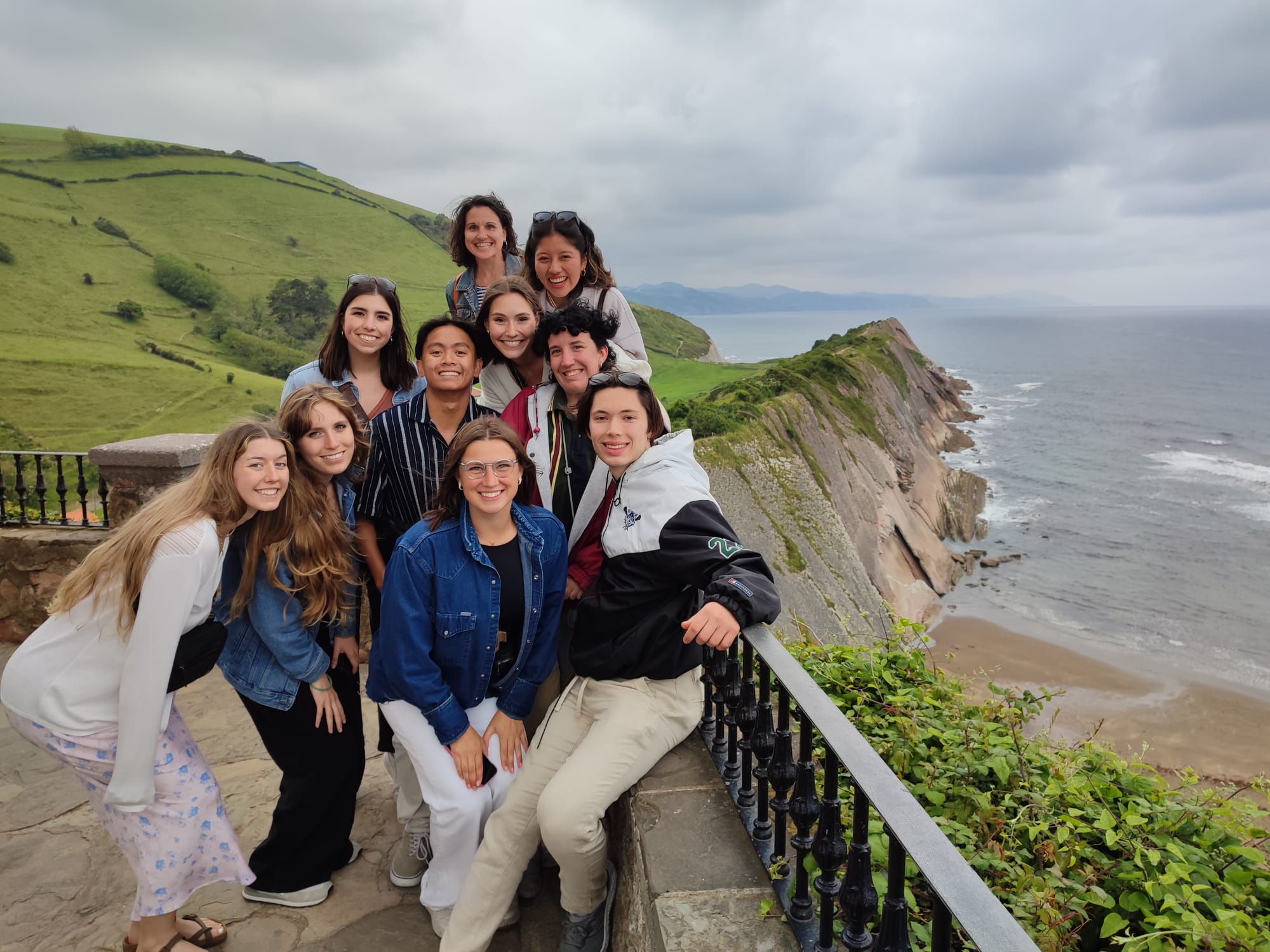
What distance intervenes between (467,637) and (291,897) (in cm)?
165

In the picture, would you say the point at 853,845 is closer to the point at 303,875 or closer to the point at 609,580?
the point at 609,580

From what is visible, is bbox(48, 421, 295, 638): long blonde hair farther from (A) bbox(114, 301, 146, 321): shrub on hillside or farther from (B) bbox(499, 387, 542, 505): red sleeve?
(A) bbox(114, 301, 146, 321): shrub on hillside

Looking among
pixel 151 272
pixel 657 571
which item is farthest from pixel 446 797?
pixel 151 272

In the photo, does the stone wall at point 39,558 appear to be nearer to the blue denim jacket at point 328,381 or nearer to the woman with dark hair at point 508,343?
the blue denim jacket at point 328,381

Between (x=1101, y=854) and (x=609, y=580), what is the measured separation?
2.10 m

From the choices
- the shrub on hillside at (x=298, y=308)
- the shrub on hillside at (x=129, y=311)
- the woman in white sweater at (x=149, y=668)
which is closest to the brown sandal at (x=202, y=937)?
the woman in white sweater at (x=149, y=668)

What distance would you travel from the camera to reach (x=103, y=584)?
105 inches

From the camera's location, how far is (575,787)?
2.75 metres

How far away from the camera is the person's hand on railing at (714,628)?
8.32 feet

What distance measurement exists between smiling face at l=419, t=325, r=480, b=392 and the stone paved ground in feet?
7.89

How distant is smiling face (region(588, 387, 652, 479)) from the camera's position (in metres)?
3.14

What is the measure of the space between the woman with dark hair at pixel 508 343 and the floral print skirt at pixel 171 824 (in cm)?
200

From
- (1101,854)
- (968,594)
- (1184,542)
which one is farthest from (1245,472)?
(1101,854)

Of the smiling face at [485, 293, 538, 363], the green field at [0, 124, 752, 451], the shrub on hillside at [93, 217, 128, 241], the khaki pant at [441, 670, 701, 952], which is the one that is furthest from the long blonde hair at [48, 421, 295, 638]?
the shrub on hillside at [93, 217, 128, 241]
